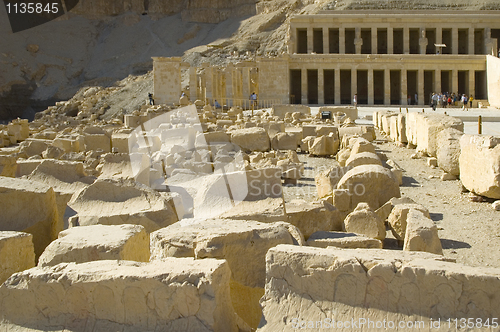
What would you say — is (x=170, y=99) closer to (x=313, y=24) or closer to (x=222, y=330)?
(x=313, y=24)

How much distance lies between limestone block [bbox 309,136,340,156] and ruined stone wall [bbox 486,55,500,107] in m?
18.4

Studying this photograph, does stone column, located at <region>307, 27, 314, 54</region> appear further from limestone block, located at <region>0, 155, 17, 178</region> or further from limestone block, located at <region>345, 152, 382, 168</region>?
limestone block, located at <region>0, 155, 17, 178</region>

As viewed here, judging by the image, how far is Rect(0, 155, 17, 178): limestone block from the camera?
8.01m

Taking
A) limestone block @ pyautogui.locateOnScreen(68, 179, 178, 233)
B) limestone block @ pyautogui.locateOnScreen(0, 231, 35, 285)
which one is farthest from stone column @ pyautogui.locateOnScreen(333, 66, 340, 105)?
limestone block @ pyautogui.locateOnScreen(0, 231, 35, 285)

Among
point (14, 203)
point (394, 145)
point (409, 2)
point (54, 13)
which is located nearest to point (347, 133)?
point (394, 145)

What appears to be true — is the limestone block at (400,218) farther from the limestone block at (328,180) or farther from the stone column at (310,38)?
the stone column at (310,38)

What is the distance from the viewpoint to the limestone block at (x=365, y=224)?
5059 millimetres

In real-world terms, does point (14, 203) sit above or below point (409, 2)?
below

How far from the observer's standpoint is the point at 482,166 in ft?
22.9

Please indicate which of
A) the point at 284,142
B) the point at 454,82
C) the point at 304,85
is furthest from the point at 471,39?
the point at 284,142

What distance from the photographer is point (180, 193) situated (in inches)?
241

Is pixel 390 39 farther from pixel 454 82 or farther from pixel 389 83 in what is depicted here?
pixel 454 82

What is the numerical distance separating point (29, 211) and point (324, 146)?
7906 millimetres

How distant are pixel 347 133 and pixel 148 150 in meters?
5.12
